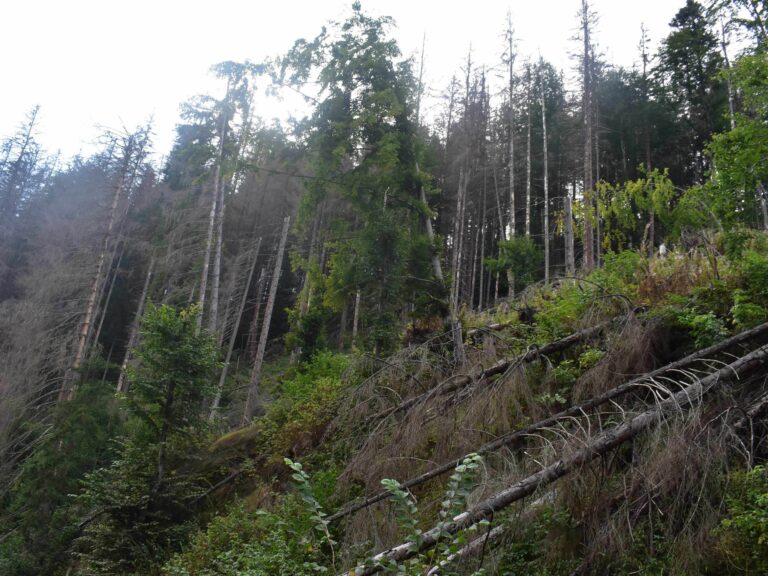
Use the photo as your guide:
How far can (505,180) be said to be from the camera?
2547cm

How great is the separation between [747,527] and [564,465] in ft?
3.19

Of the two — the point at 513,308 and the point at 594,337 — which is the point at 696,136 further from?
the point at 594,337

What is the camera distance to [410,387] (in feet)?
21.6

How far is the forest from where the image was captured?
3.22 metres

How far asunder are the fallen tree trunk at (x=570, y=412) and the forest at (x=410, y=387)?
3 centimetres

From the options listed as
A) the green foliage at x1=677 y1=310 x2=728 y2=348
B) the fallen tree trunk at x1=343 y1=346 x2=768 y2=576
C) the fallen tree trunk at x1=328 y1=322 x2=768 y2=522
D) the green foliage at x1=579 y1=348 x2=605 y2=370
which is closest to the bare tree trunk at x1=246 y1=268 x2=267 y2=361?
the green foliage at x1=579 y1=348 x2=605 y2=370

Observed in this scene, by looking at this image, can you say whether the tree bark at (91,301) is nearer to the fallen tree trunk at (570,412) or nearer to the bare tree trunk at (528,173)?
the fallen tree trunk at (570,412)

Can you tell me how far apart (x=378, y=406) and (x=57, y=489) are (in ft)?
32.3

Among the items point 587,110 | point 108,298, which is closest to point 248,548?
point 587,110

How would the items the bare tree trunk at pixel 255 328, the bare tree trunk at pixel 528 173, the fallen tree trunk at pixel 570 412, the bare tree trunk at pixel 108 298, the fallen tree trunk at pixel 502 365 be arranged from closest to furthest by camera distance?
1. the fallen tree trunk at pixel 570 412
2. the fallen tree trunk at pixel 502 365
3. the bare tree trunk at pixel 528 173
4. the bare tree trunk at pixel 255 328
5. the bare tree trunk at pixel 108 298

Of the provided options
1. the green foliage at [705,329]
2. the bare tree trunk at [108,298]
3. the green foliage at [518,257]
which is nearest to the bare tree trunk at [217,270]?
the green foliage at [518,257]

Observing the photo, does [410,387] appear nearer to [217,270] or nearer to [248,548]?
[248,548]

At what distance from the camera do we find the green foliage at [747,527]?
270cm

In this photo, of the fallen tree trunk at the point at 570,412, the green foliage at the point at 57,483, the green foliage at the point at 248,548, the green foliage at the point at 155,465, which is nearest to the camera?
the fallen tree trunk at the point at 570,412
